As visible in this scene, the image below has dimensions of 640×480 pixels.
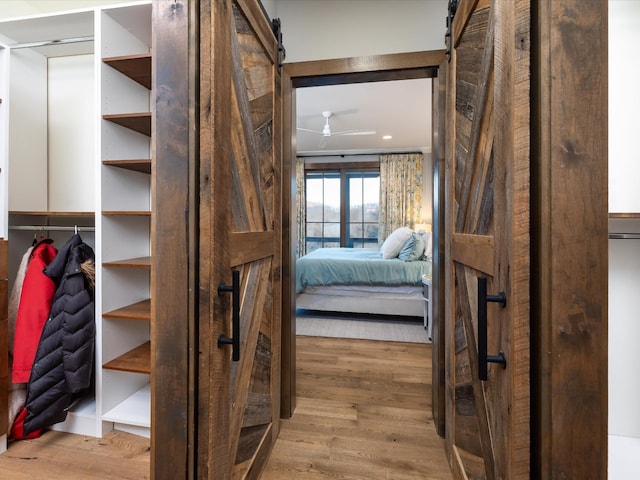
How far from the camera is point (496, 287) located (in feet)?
2.88

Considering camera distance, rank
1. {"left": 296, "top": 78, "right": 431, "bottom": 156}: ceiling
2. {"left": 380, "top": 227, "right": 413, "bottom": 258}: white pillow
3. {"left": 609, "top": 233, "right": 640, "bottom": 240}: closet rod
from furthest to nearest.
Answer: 1. {"left": 380, "top": 227, "right": 413, "bottom": 258}: white pillow
2. {"left": 296, "top": 78, "right": 431, "bottom": 156}: ceiling
3. {"left": 609, "top": 233, "right": 640, "bottom": 240}: closet rod

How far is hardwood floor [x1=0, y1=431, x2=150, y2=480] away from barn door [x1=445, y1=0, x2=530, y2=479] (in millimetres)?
1586

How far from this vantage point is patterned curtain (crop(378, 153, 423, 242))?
6602mm

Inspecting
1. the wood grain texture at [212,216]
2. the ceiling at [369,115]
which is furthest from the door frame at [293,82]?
the ceiling at [369,115]

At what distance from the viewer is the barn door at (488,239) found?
76 centimetres

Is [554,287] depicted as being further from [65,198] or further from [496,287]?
[65,198]

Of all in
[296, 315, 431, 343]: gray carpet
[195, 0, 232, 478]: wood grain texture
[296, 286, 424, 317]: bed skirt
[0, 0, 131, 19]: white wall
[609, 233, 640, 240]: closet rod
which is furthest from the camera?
[296, 286, 424, 317]: bed skirt

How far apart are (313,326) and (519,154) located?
10.7ft

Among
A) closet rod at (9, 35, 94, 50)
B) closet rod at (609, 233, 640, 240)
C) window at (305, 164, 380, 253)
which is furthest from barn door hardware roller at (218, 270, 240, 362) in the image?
window at (305, 164, 380, 253)

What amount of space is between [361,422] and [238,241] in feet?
4.91

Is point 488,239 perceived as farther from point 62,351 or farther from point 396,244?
point 396,244

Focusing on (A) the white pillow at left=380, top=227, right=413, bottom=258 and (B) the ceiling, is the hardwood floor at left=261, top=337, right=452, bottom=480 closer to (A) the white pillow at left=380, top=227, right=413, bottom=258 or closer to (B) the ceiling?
(A) the white pillow at left=380, top=227, right=413, bottom=258

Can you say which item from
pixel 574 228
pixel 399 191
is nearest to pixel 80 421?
pixel 574 228

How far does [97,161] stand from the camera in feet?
5.58
